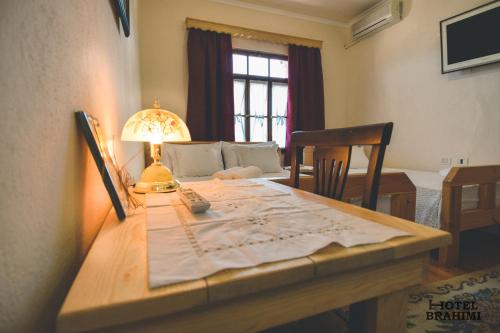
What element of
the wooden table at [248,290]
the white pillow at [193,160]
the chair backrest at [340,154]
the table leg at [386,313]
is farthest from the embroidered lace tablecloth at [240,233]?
the white pillow at [193,160]

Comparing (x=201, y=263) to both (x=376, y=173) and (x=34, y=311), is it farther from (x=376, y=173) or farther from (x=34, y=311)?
(x=376, y=173)

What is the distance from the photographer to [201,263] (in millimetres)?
394

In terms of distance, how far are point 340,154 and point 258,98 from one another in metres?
2.91

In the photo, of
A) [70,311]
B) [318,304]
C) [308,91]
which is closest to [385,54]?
[308,91]

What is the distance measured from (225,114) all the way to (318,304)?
3134 mm

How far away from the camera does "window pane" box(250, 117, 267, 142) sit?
374 centimetres

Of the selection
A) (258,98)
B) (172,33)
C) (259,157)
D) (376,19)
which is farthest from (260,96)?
(376,19)

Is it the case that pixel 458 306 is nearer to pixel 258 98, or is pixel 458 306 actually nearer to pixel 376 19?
pixel 258 98

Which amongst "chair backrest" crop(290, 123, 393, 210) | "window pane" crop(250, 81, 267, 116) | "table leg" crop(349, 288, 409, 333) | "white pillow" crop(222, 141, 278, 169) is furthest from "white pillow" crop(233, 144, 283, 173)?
"table leg" crop(349, 288, 409, 333)

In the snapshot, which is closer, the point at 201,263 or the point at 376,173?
the point at 201,263

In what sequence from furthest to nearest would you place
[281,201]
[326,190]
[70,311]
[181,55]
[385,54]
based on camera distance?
[385,54], [181,55], [326,190], [281,201], [70,311]

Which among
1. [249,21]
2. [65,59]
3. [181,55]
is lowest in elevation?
[65,59]

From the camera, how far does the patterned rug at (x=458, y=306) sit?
1129 millimetres

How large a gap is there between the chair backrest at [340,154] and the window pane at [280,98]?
2.64 meters
